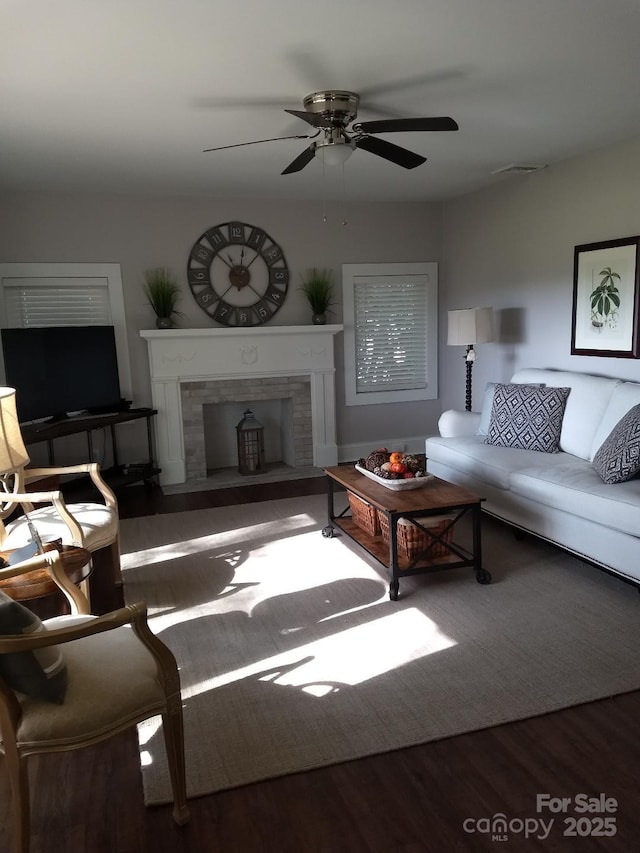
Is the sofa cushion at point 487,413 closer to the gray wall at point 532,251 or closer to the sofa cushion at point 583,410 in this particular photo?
the sofa cushion at point 583,410

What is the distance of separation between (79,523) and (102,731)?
1611 mm

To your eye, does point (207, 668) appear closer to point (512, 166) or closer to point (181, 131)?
point (181, 131)

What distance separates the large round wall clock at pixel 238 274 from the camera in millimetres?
5828

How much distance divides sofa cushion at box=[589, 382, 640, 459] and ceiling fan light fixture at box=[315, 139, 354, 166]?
7.49 ft

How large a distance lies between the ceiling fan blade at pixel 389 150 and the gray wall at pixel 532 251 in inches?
74.8

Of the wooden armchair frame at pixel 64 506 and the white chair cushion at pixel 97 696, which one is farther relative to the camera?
the wooden armchair frame at pixel 64 506

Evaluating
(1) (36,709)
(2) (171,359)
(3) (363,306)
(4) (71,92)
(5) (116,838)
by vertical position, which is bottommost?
(5) (116,838)

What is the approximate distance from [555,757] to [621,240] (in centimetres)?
356

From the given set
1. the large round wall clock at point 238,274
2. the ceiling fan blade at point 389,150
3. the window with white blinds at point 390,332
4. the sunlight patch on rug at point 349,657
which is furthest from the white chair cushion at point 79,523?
the window with white blinds at point 390,332

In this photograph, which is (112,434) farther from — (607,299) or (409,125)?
(607,299)

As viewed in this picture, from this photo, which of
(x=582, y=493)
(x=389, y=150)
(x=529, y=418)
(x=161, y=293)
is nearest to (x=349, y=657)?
(x=582, y=493)

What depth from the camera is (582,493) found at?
3453 mm

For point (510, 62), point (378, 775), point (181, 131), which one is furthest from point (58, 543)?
point (510, 62)

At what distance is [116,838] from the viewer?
1875 millimetres
